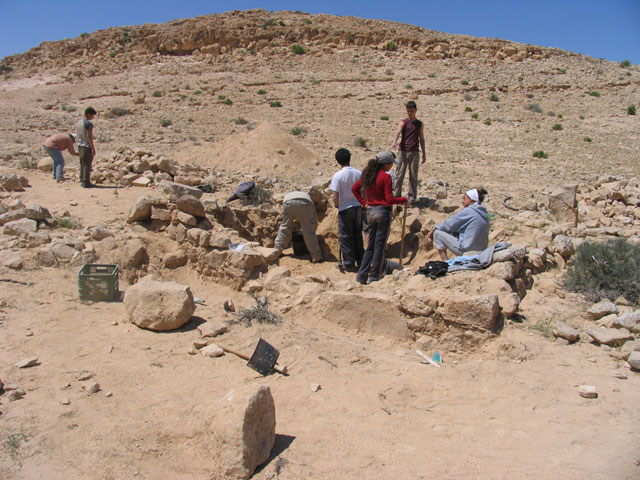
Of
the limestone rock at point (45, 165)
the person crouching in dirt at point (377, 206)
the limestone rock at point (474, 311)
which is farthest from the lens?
the limestone rock at point (45, 165)

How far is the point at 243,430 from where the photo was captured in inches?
97.0

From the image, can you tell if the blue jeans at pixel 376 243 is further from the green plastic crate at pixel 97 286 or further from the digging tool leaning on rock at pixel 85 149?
the digging tool leaning on rock at pixel 85 149

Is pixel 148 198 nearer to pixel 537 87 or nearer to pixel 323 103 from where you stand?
pixel 323 103

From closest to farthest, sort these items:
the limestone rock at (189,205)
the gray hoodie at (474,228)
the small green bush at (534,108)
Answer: the gray hoodie at (474,228), the limestone rock at (189,205), the small green bush at (534,108)

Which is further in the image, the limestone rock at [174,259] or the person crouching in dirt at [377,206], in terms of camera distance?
the limestone rock at [174,259]

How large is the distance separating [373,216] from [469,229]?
1127 mm

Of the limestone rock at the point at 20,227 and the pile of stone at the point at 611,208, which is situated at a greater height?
the pile of stone at the point at 611,208

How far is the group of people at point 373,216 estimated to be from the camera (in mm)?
5184

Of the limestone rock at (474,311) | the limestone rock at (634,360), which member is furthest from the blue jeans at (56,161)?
the limestone rock at (634,360)

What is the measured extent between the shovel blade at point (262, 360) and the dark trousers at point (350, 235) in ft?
8.98

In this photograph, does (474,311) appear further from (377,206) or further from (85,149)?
(85,149)

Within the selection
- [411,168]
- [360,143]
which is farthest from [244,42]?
[411,168]

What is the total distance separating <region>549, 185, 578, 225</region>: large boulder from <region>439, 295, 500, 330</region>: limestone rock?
3.91m

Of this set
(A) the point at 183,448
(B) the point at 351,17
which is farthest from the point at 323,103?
(B) the point at 351,17
